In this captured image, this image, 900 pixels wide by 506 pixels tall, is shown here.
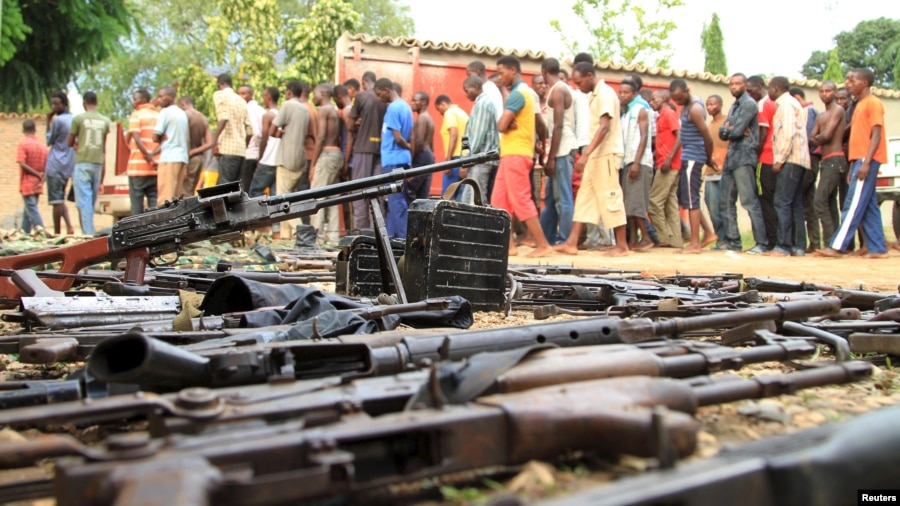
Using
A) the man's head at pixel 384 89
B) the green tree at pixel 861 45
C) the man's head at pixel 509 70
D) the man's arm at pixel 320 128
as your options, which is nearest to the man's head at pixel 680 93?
the man's head at pixel 509 70

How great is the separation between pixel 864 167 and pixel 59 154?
40.4ft

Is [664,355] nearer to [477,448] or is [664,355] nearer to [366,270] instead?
[477,448]

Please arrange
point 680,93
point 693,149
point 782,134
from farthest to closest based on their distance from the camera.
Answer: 1. point 680,93
2. point 693,149
3. point 782,134

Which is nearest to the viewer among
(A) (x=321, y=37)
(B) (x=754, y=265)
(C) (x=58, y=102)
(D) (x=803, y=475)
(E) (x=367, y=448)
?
(D) (x=803, y=475)

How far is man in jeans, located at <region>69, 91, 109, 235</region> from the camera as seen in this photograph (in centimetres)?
1239

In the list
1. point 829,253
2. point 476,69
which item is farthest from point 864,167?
point 476,69

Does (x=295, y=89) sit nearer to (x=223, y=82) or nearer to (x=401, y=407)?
(x=223, y=82)

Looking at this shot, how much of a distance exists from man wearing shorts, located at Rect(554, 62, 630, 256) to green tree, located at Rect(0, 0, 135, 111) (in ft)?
46.5

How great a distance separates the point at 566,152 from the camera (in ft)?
33.1

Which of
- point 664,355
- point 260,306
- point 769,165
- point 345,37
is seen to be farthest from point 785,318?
point 345,37

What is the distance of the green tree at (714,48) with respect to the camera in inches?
1433

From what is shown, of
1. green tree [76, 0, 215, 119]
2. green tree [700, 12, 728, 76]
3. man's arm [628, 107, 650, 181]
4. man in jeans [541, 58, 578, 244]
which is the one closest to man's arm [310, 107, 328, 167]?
man in jeans [541, 58, 578, 244]

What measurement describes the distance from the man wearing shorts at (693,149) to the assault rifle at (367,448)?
30.6ft

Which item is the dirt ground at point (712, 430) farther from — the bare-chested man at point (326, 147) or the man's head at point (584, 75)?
the bare-chested man at point (326, 147)
